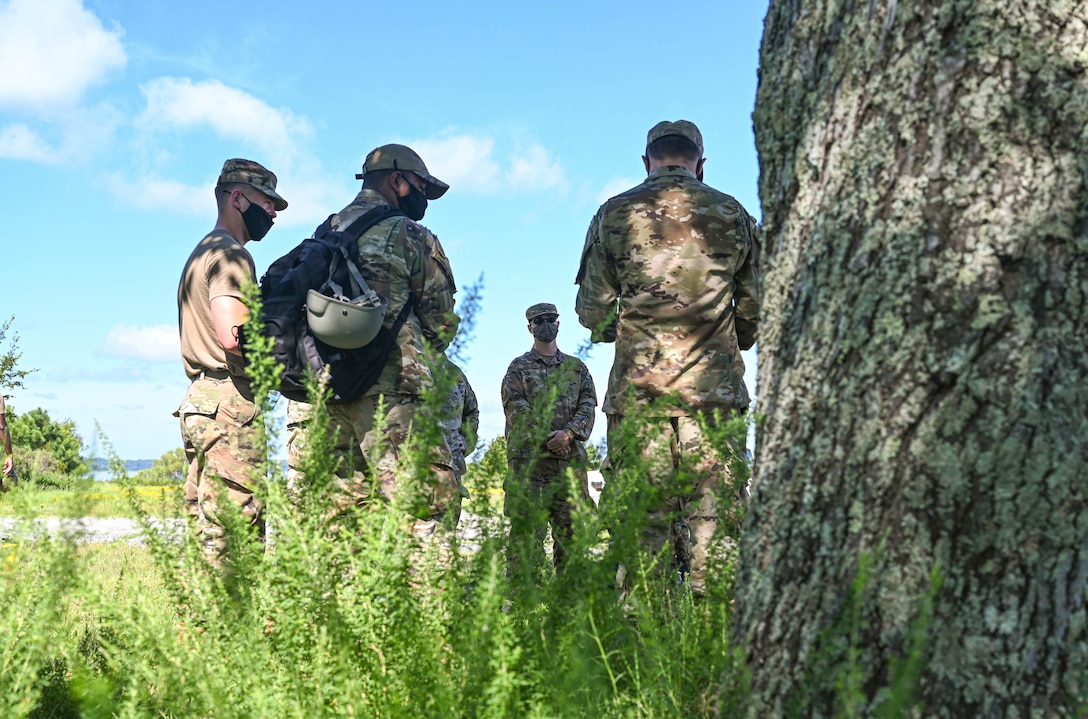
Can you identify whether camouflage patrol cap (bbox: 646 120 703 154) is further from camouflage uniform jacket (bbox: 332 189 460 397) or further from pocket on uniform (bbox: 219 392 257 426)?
pocket on uniform (bbox: 219 392 257 426)

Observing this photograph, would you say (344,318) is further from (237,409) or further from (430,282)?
(237,409)

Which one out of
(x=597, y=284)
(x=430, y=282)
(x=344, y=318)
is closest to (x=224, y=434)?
(x=344, y=318)

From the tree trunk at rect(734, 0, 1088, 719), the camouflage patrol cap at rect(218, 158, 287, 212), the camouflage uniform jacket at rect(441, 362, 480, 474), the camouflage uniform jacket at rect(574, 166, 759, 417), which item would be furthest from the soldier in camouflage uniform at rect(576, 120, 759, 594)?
the tree trunk at rect(734, 0, 1088, 719)

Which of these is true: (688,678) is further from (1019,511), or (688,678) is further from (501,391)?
(501,391)

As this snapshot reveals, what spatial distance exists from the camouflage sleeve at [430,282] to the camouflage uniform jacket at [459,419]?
1.04 ft

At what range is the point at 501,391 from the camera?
8516 millimetres

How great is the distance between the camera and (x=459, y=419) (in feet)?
15.3

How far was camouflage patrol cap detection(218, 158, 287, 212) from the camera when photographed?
4812 millimetres

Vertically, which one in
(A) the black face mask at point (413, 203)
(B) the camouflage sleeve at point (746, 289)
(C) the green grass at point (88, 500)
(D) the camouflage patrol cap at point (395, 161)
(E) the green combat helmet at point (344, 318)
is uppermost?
(D) the camouflage patrol cap at point (395, 161)

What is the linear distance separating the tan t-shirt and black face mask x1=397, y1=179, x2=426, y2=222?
89 cm

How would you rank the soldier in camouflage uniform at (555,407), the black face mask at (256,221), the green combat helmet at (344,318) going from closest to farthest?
the green combat helmet at (344,318) < the black face mask at (256,221) < the soldier in camouflage uniform at (555,407)

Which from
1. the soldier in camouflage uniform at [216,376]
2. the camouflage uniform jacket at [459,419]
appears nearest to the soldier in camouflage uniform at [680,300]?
the camouflage uniform jacket at [459,419]

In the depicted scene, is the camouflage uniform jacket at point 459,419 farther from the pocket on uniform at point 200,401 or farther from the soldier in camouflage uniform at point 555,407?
the pocket on uniform at point 200,401

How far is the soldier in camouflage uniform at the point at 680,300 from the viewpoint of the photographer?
4.17 m
